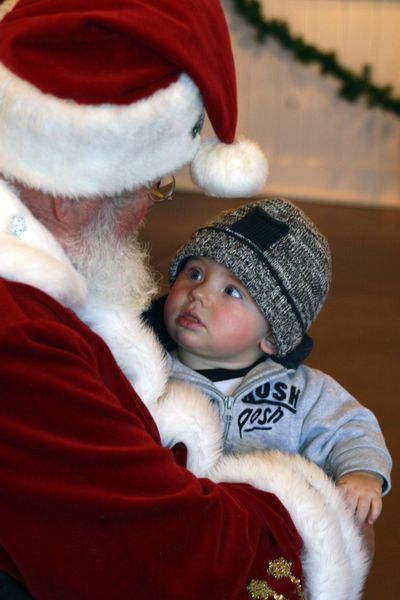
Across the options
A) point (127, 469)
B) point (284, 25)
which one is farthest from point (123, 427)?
point (284, 25)

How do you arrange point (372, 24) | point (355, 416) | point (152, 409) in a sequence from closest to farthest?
1. point (152, 409)
2. point (355, 416)
3. point (372, 24)

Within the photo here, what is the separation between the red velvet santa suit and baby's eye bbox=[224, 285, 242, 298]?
2.46 ft

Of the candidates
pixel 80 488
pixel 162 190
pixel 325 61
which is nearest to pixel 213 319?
pixel 162 190

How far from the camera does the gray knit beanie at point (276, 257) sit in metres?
1.80

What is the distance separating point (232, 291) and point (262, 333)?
11cm

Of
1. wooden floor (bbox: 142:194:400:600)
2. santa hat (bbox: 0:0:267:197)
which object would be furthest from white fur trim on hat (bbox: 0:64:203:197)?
wooden floor (bbox: 142:194:400:600)

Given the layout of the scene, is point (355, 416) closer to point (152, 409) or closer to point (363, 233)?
point (152, 409)

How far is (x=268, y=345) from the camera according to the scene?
189cm

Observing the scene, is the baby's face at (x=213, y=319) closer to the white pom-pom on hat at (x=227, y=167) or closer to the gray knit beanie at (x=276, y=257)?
the gray knit beanie at (x=276, y=257)

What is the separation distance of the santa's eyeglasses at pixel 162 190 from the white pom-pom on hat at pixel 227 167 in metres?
0.05

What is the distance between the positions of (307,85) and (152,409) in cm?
588

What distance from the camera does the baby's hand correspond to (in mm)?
1544

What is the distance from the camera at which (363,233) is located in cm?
602

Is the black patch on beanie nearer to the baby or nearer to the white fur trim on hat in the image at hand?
the baby
